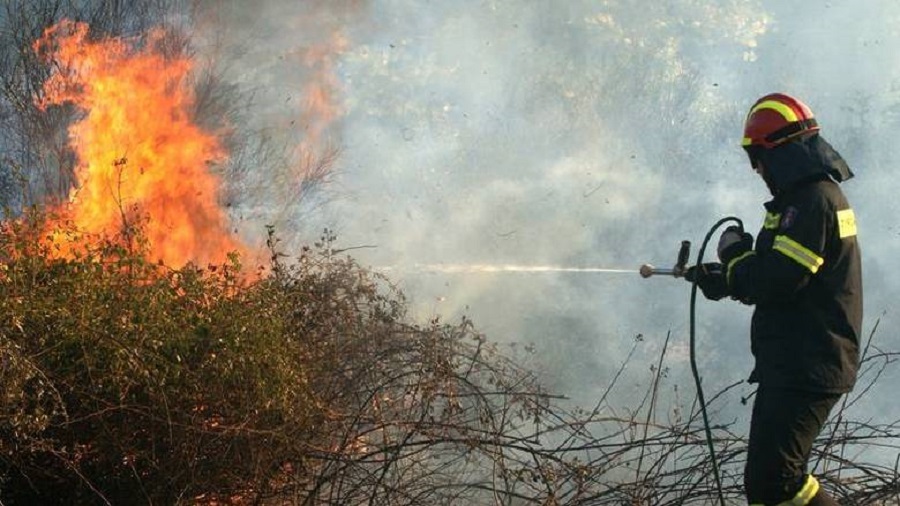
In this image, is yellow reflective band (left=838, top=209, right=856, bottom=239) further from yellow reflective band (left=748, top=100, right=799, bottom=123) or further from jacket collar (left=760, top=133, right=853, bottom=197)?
yellow reflective band (left=748, top=100, right=799, bottom=123)

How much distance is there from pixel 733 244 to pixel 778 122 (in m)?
0.54

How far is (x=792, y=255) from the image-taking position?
12.0 ft

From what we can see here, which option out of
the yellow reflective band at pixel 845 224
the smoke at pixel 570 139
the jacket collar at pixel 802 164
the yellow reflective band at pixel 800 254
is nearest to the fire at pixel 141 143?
the smoke at pixel 570 139

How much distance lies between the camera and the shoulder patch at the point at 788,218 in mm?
3721

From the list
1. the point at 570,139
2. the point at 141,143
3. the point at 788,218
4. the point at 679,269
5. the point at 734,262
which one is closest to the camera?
the point at 788,218

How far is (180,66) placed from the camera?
1206cm

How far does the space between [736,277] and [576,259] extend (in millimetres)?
9542

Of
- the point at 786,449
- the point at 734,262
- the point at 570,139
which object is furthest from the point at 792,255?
the point at 570,139

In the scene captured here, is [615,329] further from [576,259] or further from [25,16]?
[25,16]

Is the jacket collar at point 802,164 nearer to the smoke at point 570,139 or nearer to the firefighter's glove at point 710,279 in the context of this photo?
the firefighter's glove at point 710,279

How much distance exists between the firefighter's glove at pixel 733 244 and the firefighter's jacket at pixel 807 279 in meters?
0.08

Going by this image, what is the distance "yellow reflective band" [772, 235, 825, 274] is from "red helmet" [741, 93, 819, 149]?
0.49 m

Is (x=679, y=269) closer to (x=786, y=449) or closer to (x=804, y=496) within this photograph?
(x=786, y=449)

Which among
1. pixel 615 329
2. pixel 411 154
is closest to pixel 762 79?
pixel 615 329
